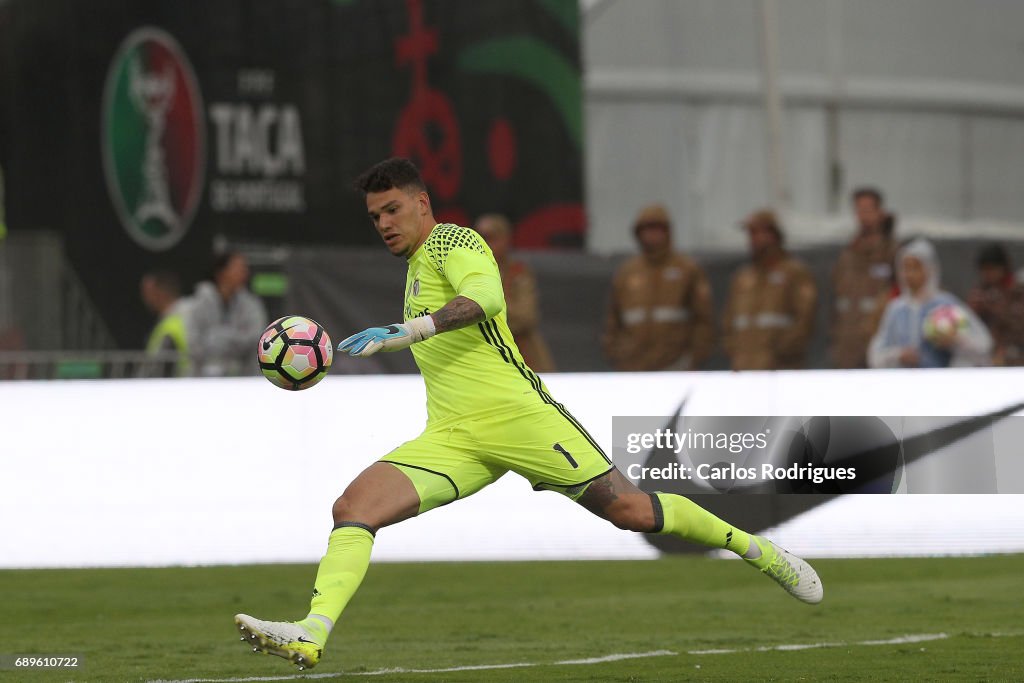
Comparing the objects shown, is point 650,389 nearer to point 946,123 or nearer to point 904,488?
point 904,488

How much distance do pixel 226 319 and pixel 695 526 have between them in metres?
7.89

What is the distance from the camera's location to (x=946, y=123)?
31891 mm

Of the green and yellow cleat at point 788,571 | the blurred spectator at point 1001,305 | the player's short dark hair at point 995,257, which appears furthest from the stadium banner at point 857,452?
the green and yellow cleat at point 788,571

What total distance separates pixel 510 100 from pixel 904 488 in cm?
632

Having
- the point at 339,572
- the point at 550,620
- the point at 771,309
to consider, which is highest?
the point at 771,309

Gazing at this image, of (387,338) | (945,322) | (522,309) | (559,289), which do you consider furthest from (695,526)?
(559,289)

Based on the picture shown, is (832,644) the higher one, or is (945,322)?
(945,322)

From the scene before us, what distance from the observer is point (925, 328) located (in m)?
14.2

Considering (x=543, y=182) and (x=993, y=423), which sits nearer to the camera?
(x=993, y=423)

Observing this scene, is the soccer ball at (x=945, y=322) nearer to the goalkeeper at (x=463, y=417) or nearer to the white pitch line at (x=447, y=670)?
the white pitch line at (x=447, y=670)

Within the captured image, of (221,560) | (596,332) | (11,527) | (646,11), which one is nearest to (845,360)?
(596,332)

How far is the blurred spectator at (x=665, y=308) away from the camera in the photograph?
49.3 feet

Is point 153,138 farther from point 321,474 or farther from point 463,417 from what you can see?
point 463,417

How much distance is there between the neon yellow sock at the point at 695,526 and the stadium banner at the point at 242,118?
27.7 ft
